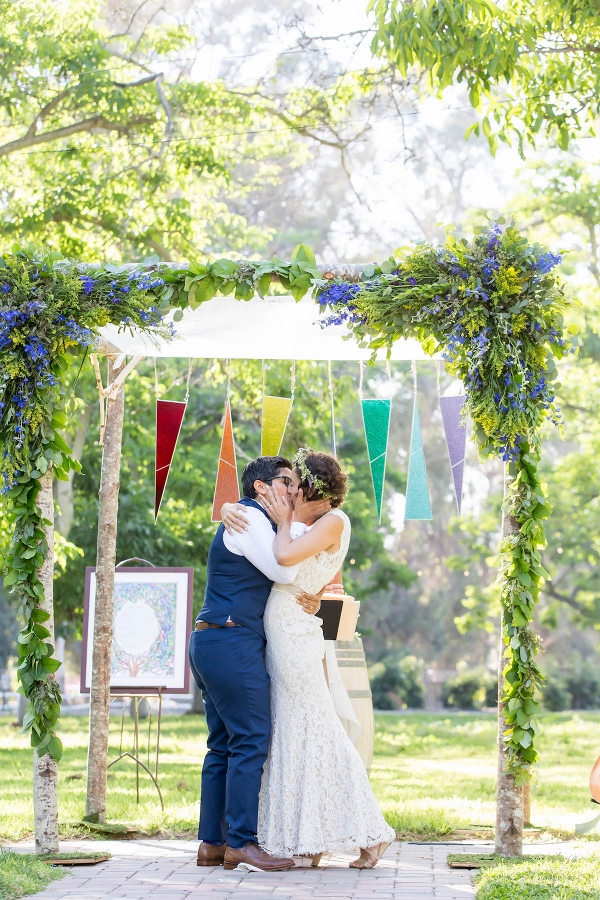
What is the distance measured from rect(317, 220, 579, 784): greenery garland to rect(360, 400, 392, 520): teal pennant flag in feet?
3.85

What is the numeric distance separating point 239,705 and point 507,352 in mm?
1953

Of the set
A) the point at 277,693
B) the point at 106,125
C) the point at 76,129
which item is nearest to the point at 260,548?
the point at 277,693

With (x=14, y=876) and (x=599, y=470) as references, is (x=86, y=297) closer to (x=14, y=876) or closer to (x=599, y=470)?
(x=14, y=876)

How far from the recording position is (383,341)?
17.1ft

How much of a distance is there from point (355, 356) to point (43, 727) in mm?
2571

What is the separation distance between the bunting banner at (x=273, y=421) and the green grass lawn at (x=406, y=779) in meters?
2.25

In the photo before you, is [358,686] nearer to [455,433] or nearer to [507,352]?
[455,433]

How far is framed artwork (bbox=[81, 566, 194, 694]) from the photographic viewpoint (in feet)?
23.7

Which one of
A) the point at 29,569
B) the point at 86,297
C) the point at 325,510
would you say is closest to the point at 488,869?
the point at 325,510

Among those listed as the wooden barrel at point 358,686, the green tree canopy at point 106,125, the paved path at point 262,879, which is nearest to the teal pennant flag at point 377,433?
the wooden barrel at point 358,686

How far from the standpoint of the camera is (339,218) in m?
41.5

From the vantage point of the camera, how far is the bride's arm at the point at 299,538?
15.8ft

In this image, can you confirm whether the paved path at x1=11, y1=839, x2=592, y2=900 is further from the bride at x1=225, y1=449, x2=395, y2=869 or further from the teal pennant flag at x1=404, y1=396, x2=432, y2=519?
the teal pennant flag at x1=404, y1=396, x2=432, y2=519

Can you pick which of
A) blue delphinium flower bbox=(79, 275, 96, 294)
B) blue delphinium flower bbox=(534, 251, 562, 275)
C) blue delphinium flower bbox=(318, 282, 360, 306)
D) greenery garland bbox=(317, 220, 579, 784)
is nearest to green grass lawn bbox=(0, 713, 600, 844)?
greenery garland bbox=(317, 220, 579, 784)
